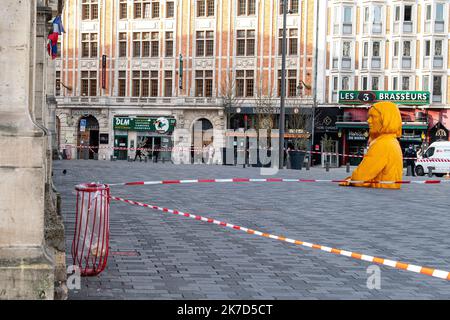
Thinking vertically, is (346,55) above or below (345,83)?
above

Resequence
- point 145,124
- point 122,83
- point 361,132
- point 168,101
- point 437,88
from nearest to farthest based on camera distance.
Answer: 1. point 437,88
2. point 361,132
3. point 168,101
4. point 145,124
5. point 122,83

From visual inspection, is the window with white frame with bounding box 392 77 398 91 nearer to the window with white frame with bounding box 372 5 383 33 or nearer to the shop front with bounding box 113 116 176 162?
the window with white frame with bounding box 372 5 383 33

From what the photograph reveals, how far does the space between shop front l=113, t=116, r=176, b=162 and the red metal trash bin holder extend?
49.8 m

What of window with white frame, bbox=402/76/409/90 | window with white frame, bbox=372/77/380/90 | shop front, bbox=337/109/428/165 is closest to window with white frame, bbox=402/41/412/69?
window with white frame, bbox=402/76/409/90

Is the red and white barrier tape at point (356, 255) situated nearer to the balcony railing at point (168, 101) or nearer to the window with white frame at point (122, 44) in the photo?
the balcony railing at point (168, 101)

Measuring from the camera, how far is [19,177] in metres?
5.84

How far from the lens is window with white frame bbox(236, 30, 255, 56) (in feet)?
190

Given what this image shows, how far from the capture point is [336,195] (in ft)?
62.2

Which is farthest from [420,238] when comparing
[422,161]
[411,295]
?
[422,161]

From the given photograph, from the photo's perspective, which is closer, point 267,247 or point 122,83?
point 267,247

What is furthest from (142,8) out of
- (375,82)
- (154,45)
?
(375,82)

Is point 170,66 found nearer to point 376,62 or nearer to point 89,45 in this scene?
point 89,45

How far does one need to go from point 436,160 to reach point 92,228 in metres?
33.2

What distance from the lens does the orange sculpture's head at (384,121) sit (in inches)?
866
